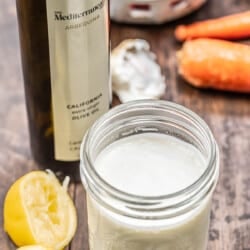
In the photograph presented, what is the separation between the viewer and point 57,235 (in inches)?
43.2

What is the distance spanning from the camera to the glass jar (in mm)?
912

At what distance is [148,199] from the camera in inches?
35.5

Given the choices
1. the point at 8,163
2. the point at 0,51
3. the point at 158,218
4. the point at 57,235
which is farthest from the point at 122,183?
the point at 0,51

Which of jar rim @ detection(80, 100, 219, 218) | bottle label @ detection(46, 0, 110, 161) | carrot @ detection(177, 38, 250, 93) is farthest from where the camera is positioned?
carrot @ detection(177, 38, 250, 93)

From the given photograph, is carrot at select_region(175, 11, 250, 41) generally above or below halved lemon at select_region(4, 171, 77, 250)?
above

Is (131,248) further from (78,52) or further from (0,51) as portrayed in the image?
(0,51)

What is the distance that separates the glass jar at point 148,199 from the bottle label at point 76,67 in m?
0.11

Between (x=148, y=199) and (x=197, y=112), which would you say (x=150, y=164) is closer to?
(x=148, y=199)

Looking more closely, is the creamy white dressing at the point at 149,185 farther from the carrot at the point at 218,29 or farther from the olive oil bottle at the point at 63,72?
the carrot at the point at 218,29

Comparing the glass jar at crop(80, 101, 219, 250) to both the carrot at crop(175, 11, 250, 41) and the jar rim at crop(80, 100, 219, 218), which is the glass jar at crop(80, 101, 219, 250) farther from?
the carrot at crop(175, 11, 250, 41)

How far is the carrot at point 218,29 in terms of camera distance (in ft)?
4.51

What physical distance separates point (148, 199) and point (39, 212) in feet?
0.77

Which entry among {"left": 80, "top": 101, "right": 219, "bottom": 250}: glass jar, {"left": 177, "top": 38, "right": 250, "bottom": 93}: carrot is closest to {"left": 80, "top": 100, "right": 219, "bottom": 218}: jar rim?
{"left": 80, "top": 101, "right": 219, "bottom": 250}: glass jar

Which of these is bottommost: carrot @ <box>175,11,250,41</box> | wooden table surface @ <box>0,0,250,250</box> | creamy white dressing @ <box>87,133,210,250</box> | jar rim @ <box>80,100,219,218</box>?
wooden table surface @ <box>0,0,250,250</box>
